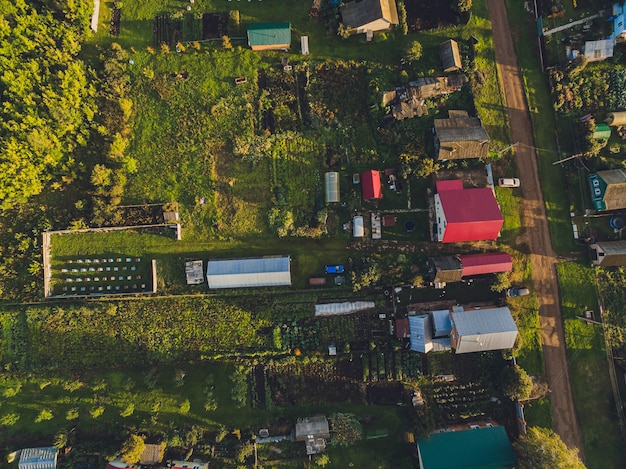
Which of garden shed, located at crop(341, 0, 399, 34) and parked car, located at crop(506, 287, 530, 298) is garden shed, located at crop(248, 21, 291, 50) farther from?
parked car, located at crop(506, 287, 530, 298)

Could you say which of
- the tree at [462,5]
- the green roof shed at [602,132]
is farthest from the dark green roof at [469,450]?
the tree at [462,5]

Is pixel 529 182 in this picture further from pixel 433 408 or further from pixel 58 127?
pixel 58 127

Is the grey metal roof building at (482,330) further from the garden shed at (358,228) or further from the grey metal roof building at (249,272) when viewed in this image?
the grey metal roof building at (249,272)

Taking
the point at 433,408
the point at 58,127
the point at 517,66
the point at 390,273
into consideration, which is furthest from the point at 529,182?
A: the point at 58,127

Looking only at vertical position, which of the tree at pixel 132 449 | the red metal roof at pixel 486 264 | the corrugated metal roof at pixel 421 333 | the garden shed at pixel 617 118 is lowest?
the tree at pixel 132 449

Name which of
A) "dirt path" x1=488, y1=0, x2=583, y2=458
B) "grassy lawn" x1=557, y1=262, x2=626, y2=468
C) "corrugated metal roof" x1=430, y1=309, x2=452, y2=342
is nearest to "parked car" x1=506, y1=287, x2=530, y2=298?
"dirt path" x1=488, y1=0, x2=583, y2=458

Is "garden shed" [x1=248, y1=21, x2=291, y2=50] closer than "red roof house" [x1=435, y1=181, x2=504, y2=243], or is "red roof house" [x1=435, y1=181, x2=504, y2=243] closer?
"red roof house" [x1=435, y1=181, x2=504, y2=243]

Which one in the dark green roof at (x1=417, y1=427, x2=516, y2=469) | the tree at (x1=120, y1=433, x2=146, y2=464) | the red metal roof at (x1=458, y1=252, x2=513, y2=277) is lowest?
the dark green roof at (x1=417, y1=427, x2=516, y2=469)
